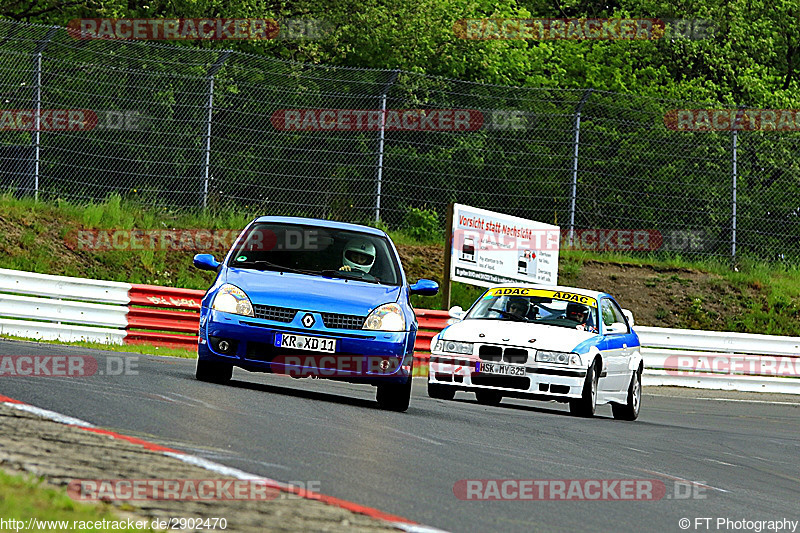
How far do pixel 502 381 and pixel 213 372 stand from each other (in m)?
3.43

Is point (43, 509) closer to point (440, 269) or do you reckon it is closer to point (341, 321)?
point (341, 321)

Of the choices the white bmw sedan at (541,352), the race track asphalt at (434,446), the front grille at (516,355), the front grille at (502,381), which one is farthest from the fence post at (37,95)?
the front grille at (516,355)

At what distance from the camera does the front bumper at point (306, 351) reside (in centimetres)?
1171

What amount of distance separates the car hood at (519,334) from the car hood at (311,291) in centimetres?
234

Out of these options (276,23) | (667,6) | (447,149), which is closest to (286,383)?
(447,149)

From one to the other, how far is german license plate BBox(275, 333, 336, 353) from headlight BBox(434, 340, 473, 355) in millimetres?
3161

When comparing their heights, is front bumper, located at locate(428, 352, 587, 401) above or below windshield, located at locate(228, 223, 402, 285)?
below

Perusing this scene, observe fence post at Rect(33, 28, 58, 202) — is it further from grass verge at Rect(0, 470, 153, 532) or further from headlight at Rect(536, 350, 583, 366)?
grass verge at Rect(0, 470, 153, 532)

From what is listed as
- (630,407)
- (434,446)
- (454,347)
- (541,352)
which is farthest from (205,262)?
(630,407)

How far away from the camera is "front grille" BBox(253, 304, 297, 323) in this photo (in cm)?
1175

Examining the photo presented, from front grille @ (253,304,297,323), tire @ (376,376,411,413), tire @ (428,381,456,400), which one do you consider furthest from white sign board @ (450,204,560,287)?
front grille @ (253,304,297,323)

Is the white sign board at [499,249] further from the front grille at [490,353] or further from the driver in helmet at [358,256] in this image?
the driver in helmet at [358,256]

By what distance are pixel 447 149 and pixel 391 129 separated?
1.40 m

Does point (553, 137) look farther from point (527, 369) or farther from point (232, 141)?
point (527, 369)
